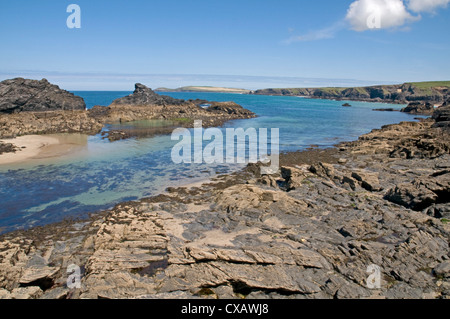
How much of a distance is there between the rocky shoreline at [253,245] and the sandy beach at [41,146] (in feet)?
64.5

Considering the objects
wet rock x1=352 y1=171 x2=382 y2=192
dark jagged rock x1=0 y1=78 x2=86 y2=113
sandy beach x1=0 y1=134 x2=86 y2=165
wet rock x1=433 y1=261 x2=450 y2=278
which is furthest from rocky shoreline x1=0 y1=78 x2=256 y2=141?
wet rock x1=433 y1=261 x2=450 y2=278

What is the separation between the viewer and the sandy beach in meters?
31.2

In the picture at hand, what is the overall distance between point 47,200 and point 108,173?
7.04 metres

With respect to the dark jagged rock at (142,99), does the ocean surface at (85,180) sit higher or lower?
lower

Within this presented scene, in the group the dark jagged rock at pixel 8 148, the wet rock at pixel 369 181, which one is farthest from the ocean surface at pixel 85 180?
the wet rock at pixel 369 181

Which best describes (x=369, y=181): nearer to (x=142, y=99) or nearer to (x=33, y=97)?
(x=33, y=97)

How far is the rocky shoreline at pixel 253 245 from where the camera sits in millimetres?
9930

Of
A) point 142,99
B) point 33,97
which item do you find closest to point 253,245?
point 33,97

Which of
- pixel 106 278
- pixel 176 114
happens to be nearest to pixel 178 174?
pixel 106 278

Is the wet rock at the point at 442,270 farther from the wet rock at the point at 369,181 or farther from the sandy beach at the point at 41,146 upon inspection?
the sandy beach at the point at 41,146

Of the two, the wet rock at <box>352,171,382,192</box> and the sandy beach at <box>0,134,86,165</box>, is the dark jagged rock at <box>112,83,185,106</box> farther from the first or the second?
the wet rock at <box>352,171,382,192</box>

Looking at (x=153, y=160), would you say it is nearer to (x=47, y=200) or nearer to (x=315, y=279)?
(x=47, y=200)
